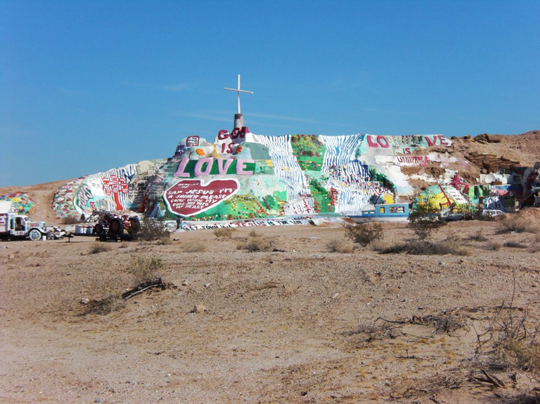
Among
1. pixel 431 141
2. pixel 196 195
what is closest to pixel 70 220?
pixel 196 195

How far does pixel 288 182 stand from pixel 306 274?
30.7m

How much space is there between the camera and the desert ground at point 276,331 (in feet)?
20.6

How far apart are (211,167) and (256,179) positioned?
3668mm

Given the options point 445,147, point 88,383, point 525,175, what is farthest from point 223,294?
point 445,147

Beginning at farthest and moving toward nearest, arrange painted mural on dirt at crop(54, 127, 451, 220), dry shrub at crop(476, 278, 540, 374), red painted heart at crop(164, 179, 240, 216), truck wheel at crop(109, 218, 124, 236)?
painted mural on dirt at crop(54, 127, 451, 220)
red painted heart at crop(164, 179, 240, 216)
truck wheel at crop(109, 218, 124, 236)
dry shrub at crop(476, 278, 540, 374)

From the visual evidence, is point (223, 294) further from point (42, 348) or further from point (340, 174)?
point (340, 174)

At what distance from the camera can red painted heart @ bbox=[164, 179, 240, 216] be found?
37.4m

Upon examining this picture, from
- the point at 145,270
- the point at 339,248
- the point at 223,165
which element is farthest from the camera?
the point at 223,165

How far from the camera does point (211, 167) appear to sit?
41.8 metres

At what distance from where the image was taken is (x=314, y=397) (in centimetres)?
595

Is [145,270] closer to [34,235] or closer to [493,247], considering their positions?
[493,247]

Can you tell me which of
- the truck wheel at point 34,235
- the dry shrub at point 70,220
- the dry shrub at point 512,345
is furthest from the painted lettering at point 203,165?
the dry shrub at point 512,345

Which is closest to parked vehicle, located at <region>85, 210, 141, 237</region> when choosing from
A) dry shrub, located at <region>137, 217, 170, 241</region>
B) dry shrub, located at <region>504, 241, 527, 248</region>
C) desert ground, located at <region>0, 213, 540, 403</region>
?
dry shrub, located at <region>137, 217, 170, 241</region>

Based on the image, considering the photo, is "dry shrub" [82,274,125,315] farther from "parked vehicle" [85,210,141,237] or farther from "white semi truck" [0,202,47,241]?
"white semi truck" [0,202,47,241]
